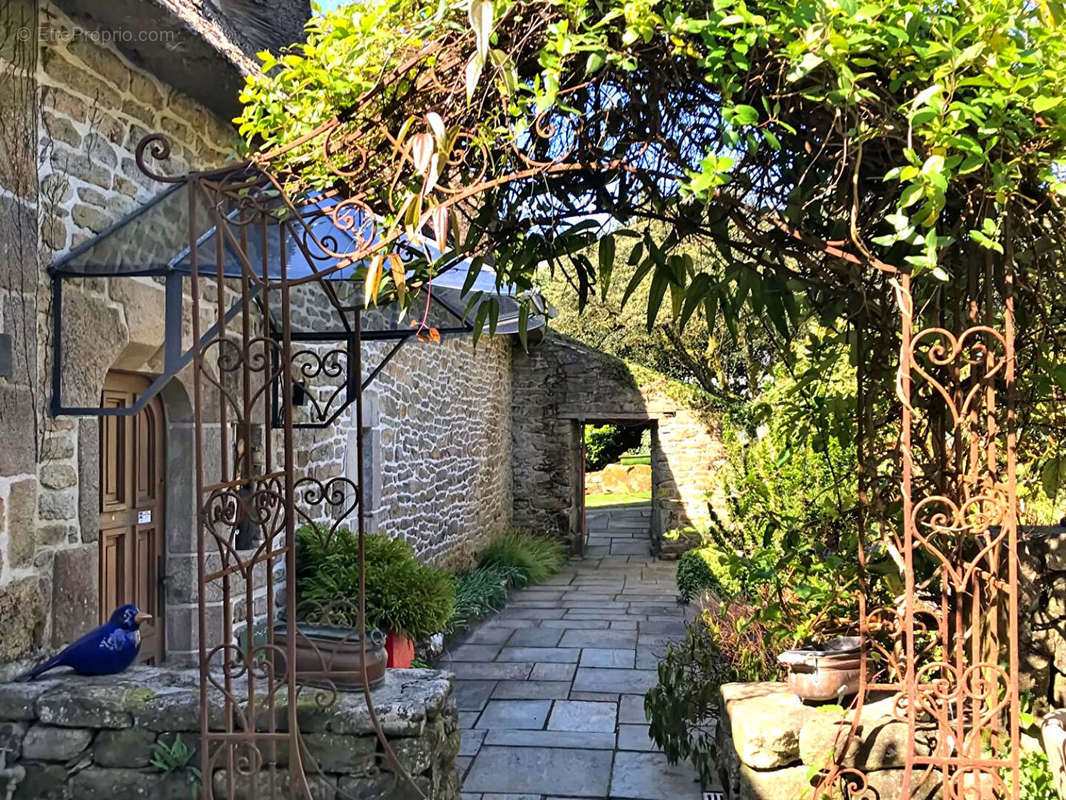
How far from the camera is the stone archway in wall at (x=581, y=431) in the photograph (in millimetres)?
11398

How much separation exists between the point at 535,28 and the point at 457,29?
16cm

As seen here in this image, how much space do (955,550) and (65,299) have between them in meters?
2.80


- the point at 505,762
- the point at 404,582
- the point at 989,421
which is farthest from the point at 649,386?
the point at 989,421

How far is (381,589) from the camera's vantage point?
17.4 feet

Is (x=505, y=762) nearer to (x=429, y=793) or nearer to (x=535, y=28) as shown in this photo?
(x=429, y=793)

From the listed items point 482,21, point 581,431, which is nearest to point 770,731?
point 482,21

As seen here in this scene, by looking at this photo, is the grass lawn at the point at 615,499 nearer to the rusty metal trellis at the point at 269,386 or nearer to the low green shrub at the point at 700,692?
the low green shrub at the point at 700,692

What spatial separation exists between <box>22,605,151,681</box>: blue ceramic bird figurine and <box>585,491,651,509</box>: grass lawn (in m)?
15.5

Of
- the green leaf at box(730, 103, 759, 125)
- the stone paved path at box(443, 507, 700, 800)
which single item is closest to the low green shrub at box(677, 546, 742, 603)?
the stone paved path at box(443, 507, 700, 800)

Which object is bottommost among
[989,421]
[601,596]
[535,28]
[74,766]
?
[601,596]

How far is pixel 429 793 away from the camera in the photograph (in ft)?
9.58

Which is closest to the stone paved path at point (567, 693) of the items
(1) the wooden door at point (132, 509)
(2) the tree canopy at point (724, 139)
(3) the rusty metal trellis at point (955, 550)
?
(1) the wooden door at point (132, 509)

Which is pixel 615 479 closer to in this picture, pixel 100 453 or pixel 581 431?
pixel 581 431

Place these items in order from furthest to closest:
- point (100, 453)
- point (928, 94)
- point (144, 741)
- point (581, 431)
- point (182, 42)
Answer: point (581, 431) → point (100, 453) → point (182, 42) → point (144, 741) → point (928, 94)
